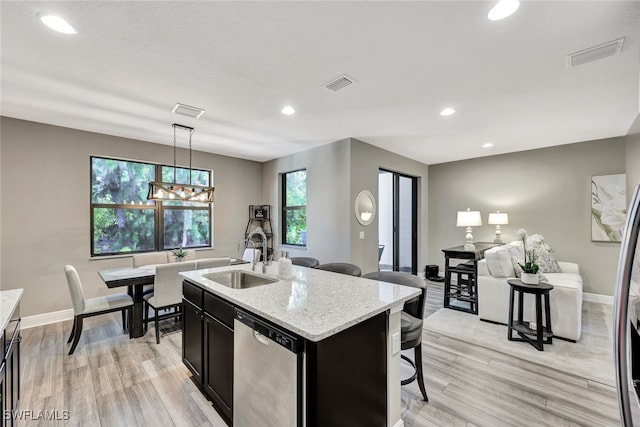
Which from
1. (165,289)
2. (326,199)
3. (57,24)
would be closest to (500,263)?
(326,199)

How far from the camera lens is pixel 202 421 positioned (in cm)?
193

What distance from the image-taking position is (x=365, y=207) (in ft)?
15.1

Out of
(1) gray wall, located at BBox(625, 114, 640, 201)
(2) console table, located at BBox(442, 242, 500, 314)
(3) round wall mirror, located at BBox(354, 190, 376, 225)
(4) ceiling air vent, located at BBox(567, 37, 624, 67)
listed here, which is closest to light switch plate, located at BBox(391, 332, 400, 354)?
(1) gray wall, located at BBox(625, 114, 640, 201)

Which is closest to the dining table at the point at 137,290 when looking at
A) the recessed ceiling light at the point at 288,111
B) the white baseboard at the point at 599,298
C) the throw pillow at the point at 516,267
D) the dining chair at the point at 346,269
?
the dining chair at the point at 346,269

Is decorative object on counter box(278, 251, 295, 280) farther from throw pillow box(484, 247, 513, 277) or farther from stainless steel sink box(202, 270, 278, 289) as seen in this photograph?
throw pillow box(484, 247, 513, 277)

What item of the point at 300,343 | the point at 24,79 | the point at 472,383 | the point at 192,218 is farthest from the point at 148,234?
the point at 472,383

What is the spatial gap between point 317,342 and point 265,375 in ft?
1.39

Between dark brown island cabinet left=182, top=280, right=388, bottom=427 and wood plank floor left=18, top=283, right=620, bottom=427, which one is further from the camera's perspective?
wood plank floor left=18, top=283, right=620, bottom=427

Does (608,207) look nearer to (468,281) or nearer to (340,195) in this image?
(468,281)

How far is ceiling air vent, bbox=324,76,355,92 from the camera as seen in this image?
99.6 inches

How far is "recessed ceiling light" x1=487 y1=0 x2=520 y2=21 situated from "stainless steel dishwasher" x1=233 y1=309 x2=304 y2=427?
2161mm

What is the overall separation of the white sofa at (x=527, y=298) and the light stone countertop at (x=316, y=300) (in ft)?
8.07

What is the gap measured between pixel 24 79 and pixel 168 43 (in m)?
1.70

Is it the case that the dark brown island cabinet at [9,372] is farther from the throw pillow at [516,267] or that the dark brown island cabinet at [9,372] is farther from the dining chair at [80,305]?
the throw pillow at [516,267]
